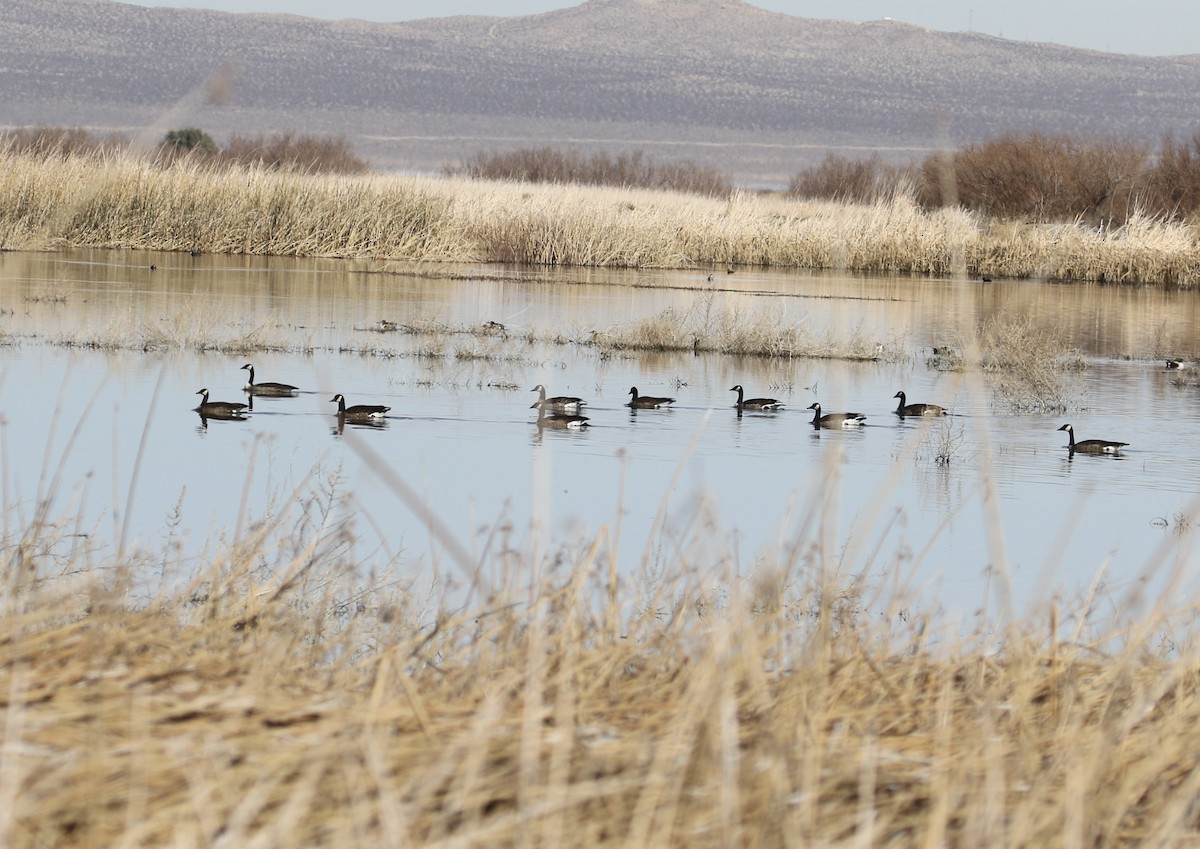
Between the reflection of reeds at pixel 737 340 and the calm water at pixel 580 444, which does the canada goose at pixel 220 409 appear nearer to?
the calm water at pixel 580 444

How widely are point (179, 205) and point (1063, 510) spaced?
24283 mm

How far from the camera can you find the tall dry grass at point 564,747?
275 cm

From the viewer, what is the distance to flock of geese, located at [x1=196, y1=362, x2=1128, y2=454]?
13.7 m

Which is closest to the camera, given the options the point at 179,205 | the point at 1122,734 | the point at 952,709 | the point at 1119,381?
the point at 1122,734

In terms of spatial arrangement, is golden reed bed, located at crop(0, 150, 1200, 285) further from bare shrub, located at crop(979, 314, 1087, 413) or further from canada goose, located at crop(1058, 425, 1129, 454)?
canada goose, located at crop(1058, 425, 1129, 454)

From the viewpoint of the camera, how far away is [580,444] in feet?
44.5

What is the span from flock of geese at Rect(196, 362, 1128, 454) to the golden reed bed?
1232cm

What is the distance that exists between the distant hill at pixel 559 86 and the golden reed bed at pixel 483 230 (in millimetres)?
59121

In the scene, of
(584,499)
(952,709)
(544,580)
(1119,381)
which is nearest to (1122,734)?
(952,709)

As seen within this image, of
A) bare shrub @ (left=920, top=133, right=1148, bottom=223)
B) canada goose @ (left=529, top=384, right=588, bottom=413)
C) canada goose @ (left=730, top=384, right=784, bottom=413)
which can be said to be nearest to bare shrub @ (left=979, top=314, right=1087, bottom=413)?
canada goose @ (left=730, top=384, right=784, bottom=413)

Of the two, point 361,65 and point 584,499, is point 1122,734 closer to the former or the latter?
point 584,499

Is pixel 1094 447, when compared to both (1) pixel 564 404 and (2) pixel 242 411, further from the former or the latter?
(2) pixel 242 411

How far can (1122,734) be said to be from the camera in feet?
11.4

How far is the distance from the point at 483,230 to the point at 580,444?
2253 cm
